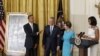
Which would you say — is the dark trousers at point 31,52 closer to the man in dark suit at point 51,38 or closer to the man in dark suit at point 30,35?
the man in dark suit at point 30,35

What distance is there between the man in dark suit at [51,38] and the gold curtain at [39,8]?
0.65 m

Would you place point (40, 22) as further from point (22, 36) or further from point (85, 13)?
point (85, 13)

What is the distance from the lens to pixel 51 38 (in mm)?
8117

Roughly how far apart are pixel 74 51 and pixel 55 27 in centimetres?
97

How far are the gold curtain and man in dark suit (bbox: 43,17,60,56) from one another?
65 centimetres

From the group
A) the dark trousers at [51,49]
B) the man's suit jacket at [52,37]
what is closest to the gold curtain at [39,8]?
the man's suit jacket at [52,37]

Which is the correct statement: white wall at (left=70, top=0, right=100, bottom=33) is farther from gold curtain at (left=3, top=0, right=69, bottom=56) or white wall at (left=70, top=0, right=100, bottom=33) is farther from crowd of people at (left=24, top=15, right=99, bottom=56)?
crowd of people at (left=24, top=15, right=99, bottom=56)

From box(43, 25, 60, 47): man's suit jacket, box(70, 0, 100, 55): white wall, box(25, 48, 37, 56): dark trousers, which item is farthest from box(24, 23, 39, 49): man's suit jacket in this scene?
box(70, 0, 100, 55): white wall

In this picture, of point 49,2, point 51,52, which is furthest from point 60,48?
point 49,2

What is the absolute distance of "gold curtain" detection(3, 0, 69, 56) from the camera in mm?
8820

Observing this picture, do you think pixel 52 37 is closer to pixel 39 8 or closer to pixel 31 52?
pixel 31 52

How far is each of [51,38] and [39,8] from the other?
1.29 metres

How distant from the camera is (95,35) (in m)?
6.38

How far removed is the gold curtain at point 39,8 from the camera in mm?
8820
